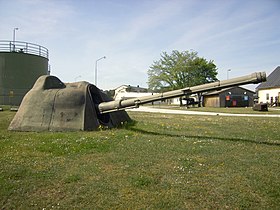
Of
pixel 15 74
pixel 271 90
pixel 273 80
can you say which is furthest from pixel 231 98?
pixel 15 74

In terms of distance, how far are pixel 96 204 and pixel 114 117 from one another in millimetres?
9235

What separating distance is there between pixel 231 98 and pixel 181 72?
10.6 meters

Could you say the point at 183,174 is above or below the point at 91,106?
below

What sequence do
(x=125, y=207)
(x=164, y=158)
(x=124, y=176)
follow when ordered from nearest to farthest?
(x=125, y=207), (x=124, y=176), (x=164, y=158)

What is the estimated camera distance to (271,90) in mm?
51719

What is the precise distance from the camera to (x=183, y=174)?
557 cm

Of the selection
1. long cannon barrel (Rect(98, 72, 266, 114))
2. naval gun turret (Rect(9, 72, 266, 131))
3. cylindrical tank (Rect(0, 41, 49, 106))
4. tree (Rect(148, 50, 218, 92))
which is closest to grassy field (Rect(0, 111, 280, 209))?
long cannon barrel (Rect(98, 72, 266, 114))

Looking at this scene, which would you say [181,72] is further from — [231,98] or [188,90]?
[188,90]

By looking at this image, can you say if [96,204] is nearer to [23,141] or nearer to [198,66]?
[23,141]

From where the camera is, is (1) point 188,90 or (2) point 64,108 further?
(2) point 64,108

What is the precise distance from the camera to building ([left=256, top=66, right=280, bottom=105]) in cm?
5009

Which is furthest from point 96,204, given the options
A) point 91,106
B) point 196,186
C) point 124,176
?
point 91,106

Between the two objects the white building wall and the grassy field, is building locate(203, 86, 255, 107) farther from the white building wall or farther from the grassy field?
the grassy field

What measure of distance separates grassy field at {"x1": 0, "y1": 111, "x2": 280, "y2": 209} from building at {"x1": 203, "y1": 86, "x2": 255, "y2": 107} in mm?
42127
